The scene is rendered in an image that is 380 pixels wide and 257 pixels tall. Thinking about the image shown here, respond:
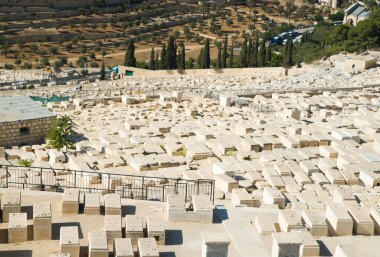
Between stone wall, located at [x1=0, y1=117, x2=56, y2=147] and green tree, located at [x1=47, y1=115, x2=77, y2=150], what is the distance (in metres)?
0.61

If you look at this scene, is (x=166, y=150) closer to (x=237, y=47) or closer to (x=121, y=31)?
(x=237, y=47)

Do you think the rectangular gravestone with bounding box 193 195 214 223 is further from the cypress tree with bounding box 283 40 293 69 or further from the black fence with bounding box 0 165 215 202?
the cypress tree with bounding box 283 40 293 69

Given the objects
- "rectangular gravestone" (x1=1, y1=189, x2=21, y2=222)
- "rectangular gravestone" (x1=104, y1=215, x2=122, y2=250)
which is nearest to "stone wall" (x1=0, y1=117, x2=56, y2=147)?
"rectangular gravestone" (x1=1, y1=189, x2=21, y2=222)

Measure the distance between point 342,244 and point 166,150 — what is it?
9.32m

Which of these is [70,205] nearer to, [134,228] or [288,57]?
[134,228]

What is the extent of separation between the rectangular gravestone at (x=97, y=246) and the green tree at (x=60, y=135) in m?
10.7

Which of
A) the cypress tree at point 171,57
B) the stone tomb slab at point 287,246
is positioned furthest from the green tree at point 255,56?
the stone tomb slab at point 287,246

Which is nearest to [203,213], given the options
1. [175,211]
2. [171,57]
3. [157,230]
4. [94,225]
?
[175,211]

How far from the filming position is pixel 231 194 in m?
15.7

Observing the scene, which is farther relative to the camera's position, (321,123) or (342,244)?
(321,123)

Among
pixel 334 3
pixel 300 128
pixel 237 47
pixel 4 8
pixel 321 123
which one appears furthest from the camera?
pixel 334 3

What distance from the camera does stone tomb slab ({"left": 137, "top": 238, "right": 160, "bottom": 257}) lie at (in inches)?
417

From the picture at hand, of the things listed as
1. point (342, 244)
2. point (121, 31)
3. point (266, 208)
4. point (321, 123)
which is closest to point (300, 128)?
point (321, 123)

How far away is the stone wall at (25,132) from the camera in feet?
72.2
